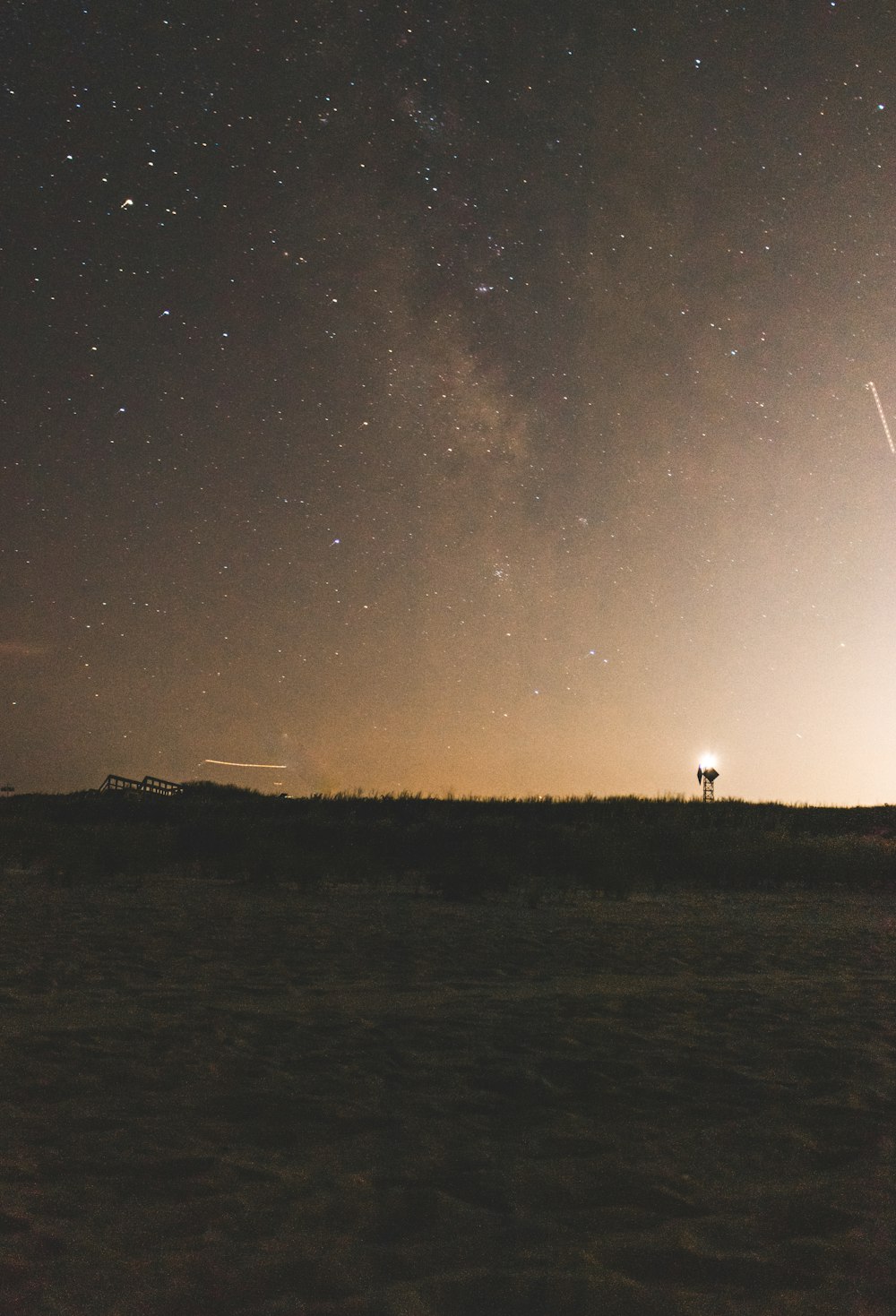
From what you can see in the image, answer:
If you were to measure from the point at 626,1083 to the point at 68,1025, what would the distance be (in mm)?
2805

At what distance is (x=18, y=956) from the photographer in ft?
21.1

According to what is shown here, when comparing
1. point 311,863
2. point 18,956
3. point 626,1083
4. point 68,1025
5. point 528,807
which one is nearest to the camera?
point 626,1083

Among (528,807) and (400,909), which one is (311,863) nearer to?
(400,909)

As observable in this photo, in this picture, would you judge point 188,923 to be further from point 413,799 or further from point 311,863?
point 413,799

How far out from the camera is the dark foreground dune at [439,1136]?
236 cm

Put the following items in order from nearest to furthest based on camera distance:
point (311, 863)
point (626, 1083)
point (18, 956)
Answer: point (626, 1083) → point (18, 956) → point (311, 863)

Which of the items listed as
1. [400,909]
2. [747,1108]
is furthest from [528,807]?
[747,1108]

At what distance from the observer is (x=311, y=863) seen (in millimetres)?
12680

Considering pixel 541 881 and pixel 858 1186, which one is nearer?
pixel 858 1186

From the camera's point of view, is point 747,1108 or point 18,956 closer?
point 747,1108

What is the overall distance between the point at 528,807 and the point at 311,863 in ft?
67.8

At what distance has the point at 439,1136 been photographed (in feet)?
11.1

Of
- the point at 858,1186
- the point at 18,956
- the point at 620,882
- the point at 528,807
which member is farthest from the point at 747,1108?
the point at 528,807

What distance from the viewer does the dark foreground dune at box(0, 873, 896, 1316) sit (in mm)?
2359
